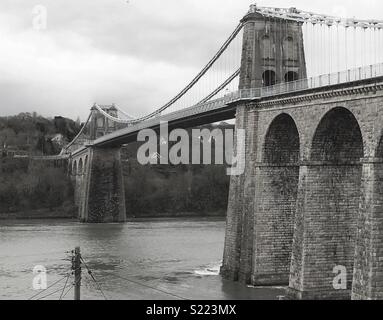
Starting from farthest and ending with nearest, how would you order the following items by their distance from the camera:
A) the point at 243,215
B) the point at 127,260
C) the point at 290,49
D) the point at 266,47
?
the point at 127,260 → the point at 290,49 → the point at 266,47 → the point at 243,215

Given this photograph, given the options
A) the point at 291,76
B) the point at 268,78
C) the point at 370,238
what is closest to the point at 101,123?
the point at 268,78

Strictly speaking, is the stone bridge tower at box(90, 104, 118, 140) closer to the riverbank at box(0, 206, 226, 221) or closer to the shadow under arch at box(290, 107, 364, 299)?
the riverbank at box(0, 206, 226, 221)

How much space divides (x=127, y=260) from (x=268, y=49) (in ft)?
40.2

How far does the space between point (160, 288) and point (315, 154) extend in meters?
7.28

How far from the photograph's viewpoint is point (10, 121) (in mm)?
104938

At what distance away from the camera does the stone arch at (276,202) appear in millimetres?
25281

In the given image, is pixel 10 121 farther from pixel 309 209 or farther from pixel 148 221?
pixel 309 209

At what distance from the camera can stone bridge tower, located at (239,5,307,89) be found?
91.9ft

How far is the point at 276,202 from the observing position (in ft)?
84.2

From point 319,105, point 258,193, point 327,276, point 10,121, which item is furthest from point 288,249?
point 10,121

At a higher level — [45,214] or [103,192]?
[103,192]

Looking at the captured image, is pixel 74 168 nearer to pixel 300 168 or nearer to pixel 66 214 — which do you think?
pixel 66 214

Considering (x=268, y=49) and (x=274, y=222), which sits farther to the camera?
(x=268, y=49)

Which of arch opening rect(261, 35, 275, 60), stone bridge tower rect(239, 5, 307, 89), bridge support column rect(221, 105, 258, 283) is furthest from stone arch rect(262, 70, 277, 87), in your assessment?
bridge support column rect(221, 105, 258, 283)
